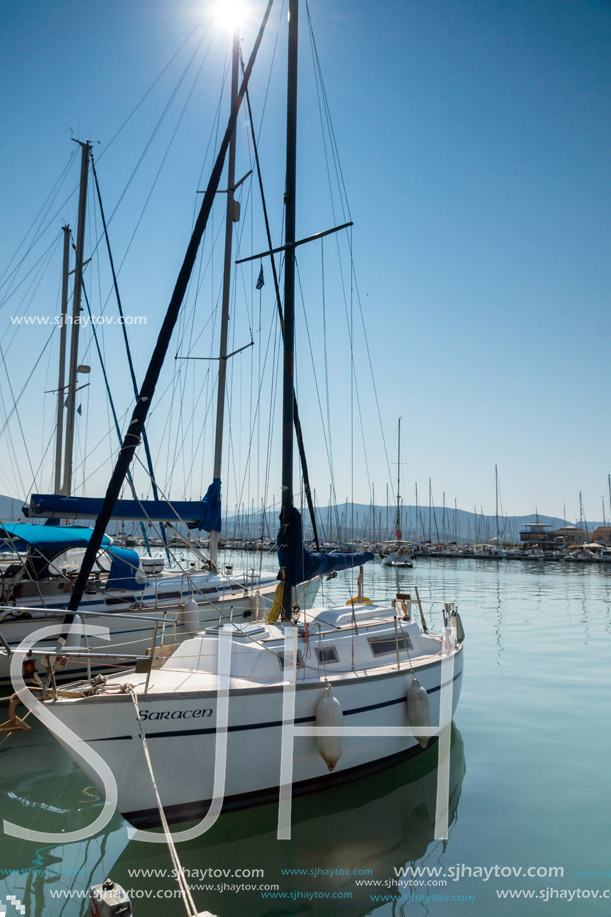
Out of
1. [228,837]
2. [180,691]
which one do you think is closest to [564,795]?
[228,837]

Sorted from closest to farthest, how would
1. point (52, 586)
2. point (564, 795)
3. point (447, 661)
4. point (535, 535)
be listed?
point (564, 795) → point (447, 661) → point (52, 586) → point (535, 535)

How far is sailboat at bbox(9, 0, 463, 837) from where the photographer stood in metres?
6.12

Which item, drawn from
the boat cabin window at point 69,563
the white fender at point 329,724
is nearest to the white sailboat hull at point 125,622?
the boat cabin window at point 69,563

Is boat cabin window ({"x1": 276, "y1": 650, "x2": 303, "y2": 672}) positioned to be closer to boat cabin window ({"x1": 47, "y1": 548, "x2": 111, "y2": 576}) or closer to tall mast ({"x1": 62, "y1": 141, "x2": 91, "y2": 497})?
boat cabin window ({"x1": 47, "y1": 548, "x2": 111, "y2": 576})

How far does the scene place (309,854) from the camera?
6.41 m

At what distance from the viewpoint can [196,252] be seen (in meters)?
10.0

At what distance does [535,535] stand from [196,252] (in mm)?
94962

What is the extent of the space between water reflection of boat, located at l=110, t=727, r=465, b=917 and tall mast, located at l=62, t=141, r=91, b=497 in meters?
13.7

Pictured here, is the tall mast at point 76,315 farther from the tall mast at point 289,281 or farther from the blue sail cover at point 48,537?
the tall mast at point 289,281

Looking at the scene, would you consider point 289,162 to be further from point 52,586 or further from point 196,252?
point 52,586

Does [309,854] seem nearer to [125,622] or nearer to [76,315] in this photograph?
[125,622]

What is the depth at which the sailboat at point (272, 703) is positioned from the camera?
6117mm

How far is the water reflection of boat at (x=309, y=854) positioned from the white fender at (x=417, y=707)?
968mm

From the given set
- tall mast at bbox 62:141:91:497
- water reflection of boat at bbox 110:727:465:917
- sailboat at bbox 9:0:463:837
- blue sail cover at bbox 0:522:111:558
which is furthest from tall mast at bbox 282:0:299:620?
tall mast at bbox 62:141:91:497
